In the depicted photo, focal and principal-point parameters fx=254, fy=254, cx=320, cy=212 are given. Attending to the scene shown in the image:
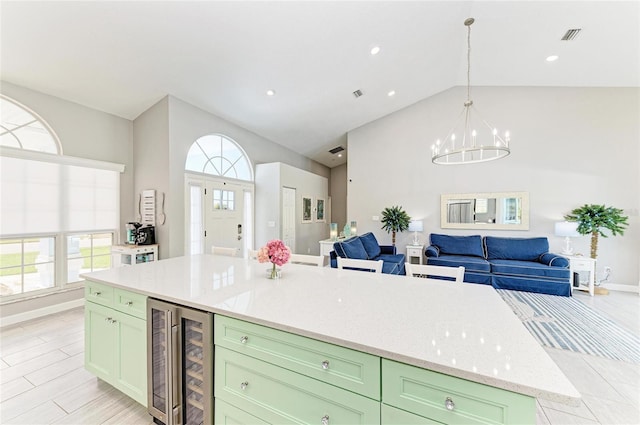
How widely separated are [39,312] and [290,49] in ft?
15.9

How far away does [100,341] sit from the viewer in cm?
194

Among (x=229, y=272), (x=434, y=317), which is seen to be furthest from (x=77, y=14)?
(x=434, y=317)

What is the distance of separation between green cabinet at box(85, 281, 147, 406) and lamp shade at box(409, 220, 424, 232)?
527cm

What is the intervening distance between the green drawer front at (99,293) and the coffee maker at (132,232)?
2.25 meters

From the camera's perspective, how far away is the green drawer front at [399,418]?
0.92 metres

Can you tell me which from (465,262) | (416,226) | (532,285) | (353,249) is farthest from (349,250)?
(532,285)

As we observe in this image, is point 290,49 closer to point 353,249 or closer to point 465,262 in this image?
point 353,249

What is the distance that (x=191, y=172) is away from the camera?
4.43 metres

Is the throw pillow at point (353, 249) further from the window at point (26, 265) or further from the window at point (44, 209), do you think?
the window at point (26, 265)

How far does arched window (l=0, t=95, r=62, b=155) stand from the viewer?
3156 mm

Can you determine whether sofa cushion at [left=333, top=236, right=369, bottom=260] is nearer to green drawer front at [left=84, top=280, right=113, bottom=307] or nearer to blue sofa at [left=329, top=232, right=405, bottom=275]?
blue sofa at [left=329, top=232, right=405, bottom=275]

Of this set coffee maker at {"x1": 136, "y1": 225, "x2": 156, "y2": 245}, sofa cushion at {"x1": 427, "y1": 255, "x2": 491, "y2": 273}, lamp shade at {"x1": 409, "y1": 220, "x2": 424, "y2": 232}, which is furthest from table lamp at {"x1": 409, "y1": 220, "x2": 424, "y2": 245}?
coffee maker at {"x1": 136, "y1": 225, "x2": 156, "y2": 245}

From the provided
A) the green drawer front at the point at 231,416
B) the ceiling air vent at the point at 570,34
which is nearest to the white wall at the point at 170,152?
the green drawer front at the point at 231,416

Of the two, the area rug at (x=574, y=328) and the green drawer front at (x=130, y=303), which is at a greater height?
the green drawer front at (x=130, y=303)
